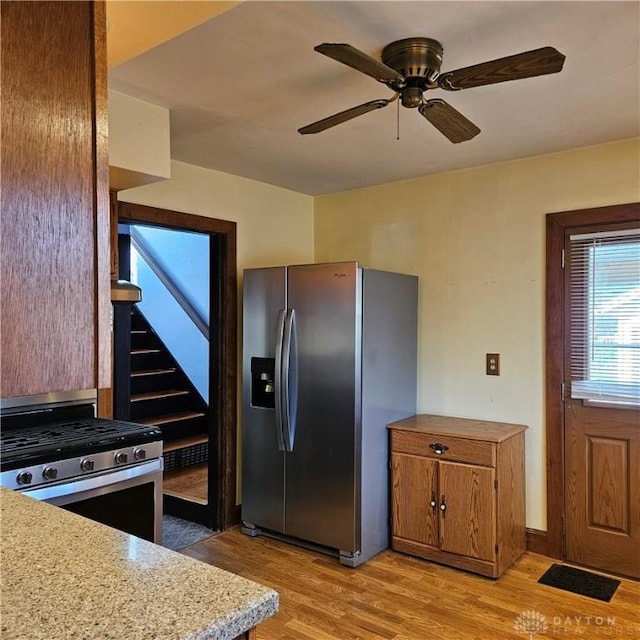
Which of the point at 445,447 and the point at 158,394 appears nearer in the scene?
the point at 445,447

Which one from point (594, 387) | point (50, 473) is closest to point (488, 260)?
point (594, 387)

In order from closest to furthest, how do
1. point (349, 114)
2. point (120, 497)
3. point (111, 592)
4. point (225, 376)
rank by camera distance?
1. point (111, 592)
2. point (349, 114)
3. point (120, 497)
4. point (225, 376)

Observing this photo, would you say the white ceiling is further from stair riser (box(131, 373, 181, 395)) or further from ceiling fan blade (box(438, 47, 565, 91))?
stair riser (box(131, 373, 181, 395))

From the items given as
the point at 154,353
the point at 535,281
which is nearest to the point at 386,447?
the point at 535,281

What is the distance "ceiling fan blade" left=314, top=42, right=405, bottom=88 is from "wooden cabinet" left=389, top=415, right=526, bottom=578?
200 centimetres

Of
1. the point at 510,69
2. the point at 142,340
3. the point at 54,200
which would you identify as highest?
the point at 510,69

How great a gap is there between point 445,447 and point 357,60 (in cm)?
219

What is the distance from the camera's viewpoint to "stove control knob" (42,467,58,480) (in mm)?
2141

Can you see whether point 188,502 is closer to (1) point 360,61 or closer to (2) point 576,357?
(2) point 576,357

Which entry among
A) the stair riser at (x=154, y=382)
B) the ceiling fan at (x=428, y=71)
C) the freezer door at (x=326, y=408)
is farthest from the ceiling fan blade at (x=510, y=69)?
the stair riser at (x=154, y=382)

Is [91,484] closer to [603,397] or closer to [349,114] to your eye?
[349,114]

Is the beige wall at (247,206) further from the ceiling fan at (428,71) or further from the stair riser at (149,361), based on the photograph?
the stair riser at (149,361)

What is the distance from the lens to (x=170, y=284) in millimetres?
5312

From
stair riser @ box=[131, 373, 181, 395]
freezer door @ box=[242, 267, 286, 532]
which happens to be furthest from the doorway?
stair riser @ box=[131, 373, 181, 395]
